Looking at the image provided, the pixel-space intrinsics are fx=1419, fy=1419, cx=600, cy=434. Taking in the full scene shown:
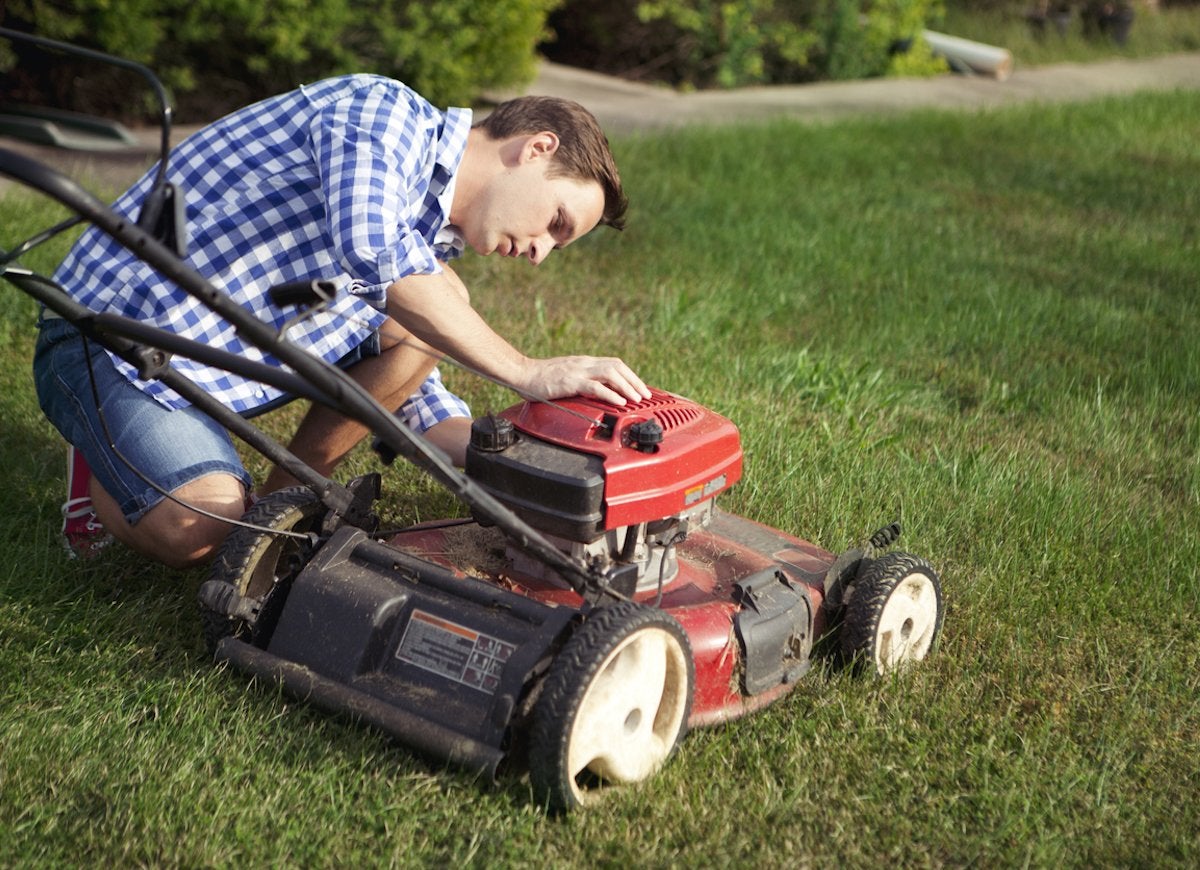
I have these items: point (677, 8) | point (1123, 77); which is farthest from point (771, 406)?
point (1123, 77)

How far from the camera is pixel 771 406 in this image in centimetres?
394

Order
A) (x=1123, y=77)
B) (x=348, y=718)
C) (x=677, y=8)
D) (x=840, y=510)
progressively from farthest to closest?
(x=1123, y=77), (x=677, y=8), (x=840, y=510), (x=348, y=718)

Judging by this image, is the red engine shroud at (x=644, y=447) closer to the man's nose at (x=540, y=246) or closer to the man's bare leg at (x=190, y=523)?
the man's nose at (x=540, y=246)

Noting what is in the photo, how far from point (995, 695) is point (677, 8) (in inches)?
305

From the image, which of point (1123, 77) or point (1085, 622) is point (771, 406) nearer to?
point (1085, 622)

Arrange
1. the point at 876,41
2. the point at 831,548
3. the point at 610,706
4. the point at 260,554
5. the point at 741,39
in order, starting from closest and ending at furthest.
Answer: the point at 610,706 < the point at 260,554 < the point at 831,548 < the point at 741,39 < the point at 876,41

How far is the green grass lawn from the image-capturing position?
217cm

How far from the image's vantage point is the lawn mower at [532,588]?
211cm

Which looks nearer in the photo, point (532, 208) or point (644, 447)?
point (644, 447)

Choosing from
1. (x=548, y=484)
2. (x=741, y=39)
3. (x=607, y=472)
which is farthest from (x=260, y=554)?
(x=741, y=39)

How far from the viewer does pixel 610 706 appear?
2156 millimetres

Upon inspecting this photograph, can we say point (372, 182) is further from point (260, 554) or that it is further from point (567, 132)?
point (260, 554)

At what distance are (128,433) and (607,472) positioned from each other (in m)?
0.96

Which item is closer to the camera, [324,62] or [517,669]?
[517,669]
